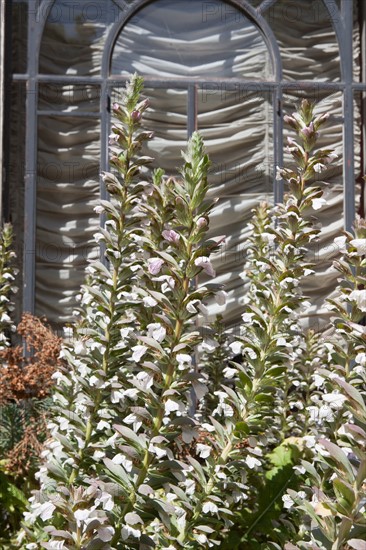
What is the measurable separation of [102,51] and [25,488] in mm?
3297

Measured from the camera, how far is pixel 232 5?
555 cm

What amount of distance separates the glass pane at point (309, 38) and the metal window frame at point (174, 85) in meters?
0.07

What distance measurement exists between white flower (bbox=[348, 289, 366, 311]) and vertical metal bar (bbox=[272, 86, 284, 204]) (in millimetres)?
2939

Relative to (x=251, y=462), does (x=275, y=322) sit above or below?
above

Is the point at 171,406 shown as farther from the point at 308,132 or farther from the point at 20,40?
the point at 20,40

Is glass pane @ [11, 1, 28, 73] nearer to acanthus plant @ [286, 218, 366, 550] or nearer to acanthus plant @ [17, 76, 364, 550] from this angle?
acanthus plant @ [17, 76, 364, 550]

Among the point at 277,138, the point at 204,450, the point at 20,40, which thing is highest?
the point at 20,40

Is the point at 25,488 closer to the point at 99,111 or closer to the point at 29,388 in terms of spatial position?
the point at 29,388

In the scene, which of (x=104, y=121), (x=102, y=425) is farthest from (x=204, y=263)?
(x=104, y=121)

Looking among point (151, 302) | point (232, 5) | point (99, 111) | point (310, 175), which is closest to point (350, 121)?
point (232, 5)

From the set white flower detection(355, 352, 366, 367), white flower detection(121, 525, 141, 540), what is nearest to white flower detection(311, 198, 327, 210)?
white flower detection(355, 352, 366, 367)

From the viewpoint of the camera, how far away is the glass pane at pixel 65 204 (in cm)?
532

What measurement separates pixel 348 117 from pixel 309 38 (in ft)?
2.39

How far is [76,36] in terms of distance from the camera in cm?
546
